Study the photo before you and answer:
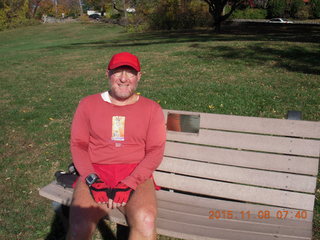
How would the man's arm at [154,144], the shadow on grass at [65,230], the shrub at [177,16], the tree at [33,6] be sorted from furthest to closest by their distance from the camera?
the tree at [33,6] < the shrub at [177,16] < the shadow on grass at [65,230] < the man's arm at [154,144]

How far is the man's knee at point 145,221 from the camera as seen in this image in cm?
255

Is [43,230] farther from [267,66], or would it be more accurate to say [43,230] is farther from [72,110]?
[267,66]

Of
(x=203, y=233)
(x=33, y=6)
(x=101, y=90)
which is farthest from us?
(x=33, y=6)

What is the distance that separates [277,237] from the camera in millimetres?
2459

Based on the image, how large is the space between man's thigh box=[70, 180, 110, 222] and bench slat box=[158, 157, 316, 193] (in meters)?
0.76

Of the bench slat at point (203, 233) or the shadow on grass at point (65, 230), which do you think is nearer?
the bench slat at point (203, 233)

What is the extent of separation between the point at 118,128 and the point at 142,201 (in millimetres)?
667

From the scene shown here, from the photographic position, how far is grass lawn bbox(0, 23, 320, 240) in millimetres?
4359

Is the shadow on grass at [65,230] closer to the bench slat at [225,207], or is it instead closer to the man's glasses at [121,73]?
the bench slat at [225,207]

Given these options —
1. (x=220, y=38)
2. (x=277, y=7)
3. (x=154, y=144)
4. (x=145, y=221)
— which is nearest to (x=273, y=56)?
(x=220, y=38)

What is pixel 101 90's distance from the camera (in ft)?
29.4

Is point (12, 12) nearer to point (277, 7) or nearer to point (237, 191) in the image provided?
point (277, 7)

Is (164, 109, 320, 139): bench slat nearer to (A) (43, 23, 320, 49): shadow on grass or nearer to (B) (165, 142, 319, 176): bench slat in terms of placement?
(B) (165, 142, 319, 176): bench slat

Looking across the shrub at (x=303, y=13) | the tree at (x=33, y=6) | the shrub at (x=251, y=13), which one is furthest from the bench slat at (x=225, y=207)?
the tree at (x=33, y=6)
